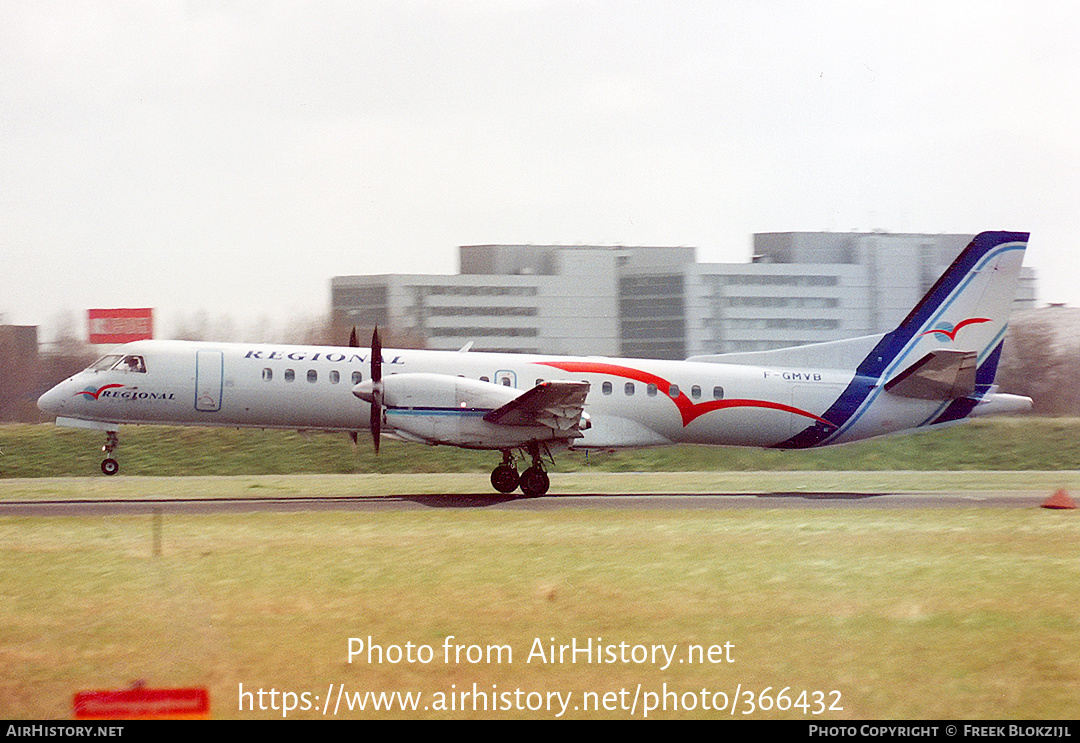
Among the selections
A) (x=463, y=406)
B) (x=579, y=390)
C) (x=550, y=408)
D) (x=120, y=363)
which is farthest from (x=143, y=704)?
(x=120, y=363)

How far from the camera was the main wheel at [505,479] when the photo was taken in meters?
23.5

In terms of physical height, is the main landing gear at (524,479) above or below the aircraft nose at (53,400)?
below

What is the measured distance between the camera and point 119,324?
109ft

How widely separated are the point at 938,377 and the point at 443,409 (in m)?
11.8

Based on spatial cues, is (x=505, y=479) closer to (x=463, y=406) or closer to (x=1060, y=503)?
(x=463, y=406)

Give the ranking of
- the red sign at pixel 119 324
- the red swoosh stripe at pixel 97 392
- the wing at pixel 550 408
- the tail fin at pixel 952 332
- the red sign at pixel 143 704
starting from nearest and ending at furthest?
1. the red sign at pixel 143 704
2. the wing at pixel 550 408
3. the red swoosh stripe at pixel 97 392
4. the tail fin at pixel 952 332
5. the red sign at pixel 119 324

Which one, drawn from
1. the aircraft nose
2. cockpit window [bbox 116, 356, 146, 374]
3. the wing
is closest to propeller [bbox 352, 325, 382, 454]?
the wing

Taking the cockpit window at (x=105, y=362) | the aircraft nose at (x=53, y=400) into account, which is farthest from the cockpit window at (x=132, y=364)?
the aircraft nose at (x=53, y=400)

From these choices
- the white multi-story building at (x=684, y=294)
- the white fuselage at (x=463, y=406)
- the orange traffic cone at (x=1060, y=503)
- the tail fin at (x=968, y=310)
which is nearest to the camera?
→ the orange traffic cone at (x=1060, y=503)

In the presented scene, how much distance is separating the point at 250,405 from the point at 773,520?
1183 cm

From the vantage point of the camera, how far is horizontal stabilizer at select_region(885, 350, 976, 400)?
23.8 m

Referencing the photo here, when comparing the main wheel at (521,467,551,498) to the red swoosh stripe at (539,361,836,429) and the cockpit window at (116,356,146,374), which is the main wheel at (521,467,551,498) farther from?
the cockpit window at (116,356,146,374)

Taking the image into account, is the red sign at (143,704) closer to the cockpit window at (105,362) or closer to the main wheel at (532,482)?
the main wheel at (532,482)

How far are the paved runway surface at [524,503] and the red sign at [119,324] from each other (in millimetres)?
10189
